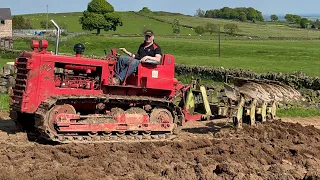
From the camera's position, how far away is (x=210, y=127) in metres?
18.5

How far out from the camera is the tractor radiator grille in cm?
1427

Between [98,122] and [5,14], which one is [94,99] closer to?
[98,122]

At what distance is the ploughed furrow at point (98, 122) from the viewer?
1379cm

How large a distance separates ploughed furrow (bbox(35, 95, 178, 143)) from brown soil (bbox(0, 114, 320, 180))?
0.41 m

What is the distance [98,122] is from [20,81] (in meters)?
2.20

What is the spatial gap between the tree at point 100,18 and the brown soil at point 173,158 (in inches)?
4638

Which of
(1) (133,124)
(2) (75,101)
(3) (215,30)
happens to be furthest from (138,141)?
(3) (215,30)

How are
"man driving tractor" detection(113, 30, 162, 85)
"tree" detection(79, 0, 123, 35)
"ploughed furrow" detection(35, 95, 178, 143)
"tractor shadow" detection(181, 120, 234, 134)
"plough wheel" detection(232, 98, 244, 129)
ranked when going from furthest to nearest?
"tree" detection(79, 0, 123, 35), "tractor shadow" detection(181, 120, 234, 134), "plough wheel" detection(232, 98, 244, 129), "man driving tractor" detection(113, 30, 162, 85), "ploughed furrow" detection(35, 95, 178, 143)

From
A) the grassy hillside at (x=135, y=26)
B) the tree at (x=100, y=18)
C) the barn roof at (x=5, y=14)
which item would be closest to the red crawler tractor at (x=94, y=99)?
the barn roof at (x=5, y=14)

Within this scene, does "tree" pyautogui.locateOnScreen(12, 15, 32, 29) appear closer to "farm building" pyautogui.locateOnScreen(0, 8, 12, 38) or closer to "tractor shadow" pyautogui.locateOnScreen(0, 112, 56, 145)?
"farm building" pyautogui.locateOnScreen(0, 8, 12, 38)

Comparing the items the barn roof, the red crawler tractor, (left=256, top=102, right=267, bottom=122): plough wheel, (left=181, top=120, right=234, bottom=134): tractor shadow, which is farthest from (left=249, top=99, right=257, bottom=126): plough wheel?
the barn roof

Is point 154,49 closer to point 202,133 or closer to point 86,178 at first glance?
point 202,133

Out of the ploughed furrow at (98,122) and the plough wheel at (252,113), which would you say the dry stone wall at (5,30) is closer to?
the plough wheel at (252,113)

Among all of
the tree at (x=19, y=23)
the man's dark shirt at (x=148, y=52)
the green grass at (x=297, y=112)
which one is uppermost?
the tree at (x=19, y=23)
